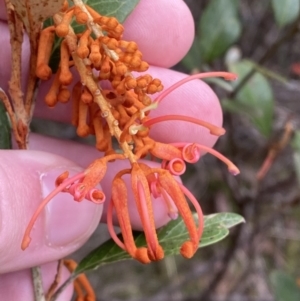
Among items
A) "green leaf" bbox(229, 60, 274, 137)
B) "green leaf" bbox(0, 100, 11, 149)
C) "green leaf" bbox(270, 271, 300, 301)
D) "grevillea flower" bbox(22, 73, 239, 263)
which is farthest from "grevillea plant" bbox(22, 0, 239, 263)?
"green leaf" bbox(270, 271, 300, 301)

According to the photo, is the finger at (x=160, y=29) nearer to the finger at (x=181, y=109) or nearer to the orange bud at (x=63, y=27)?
the finger at (x=181, y=109)

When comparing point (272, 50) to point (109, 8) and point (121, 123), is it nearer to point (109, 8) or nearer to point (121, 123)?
point (109, 8)

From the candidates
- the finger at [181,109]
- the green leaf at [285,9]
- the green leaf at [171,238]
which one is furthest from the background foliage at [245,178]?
the green leaf at [171,238]

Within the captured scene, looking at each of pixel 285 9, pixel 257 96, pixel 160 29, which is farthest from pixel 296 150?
pixel 160 29

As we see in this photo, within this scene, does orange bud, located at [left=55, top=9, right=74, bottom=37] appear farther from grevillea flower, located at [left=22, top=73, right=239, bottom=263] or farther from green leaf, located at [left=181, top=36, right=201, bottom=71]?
green leaf, located at [left=181, top=36, right=201, bottom=71]

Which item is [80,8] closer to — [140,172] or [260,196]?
[140,172]

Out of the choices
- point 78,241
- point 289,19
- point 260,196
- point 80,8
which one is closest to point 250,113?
point 289,19
